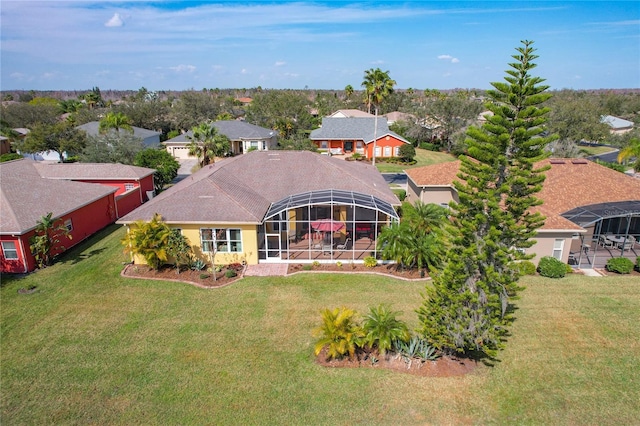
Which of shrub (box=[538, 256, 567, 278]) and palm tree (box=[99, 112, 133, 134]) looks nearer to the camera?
shrub (box=[538, 256, 567, 278])

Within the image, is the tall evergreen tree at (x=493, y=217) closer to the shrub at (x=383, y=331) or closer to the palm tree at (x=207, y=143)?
the shrub at (x=383, y=331)

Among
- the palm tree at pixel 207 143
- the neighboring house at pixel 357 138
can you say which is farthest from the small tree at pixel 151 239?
the neighboring house at pixel 357 138

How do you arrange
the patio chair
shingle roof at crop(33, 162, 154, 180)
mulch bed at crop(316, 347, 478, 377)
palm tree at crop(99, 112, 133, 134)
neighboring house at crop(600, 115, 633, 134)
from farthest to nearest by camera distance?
neighboring house at crop(600, 115, 633, 134) → palm tree at crop(99, 112, 133, 134) → shingle roof at crop(33, 162, 154, 180) → the patio chair → mulch bed at crop(316, 347, 478, 377)

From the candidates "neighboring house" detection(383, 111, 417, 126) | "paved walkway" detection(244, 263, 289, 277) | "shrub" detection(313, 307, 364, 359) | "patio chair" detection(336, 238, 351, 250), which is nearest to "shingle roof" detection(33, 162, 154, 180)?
"paved walkway" detection(244, 263, 289, 277)

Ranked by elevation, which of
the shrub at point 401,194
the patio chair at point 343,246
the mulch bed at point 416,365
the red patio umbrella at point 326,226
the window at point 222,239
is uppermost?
the red patio umbrella at point 326,226

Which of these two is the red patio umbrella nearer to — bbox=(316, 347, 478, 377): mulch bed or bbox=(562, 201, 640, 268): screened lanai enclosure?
bbox=(316, 347, 478, 377): mulch bed

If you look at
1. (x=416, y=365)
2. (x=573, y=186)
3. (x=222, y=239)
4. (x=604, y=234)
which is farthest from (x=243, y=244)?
(x=604, y=234)

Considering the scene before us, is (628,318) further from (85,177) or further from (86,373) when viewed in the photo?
(85,177)
